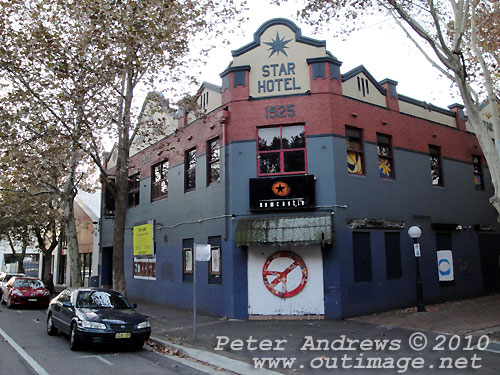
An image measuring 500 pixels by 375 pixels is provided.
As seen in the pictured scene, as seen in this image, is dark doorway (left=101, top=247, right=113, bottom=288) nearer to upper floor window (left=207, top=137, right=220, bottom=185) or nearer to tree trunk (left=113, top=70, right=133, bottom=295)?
tree trunk (left=113, top=70, right=133, bottom=295)

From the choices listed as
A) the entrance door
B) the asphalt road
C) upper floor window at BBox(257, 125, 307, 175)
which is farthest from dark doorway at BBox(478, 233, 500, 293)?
the asphalt road

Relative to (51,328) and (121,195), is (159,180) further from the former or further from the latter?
(51,328)

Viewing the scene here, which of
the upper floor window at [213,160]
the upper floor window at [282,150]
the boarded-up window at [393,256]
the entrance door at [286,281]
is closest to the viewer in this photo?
the entrance door at [286,281]

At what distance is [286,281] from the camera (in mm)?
13594

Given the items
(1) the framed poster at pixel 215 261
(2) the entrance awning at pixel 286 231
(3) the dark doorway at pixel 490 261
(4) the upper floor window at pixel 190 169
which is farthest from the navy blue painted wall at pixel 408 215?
(4) the upper floor window at pixel 190 169

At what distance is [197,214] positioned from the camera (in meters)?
16.5

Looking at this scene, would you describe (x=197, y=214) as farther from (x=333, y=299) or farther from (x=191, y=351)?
(x=191, y=351)

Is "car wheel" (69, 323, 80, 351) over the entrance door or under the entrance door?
under

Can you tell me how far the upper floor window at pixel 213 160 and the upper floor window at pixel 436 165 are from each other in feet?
30.3

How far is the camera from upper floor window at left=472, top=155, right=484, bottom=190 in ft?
65.3

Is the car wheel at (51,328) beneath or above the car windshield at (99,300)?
beneath

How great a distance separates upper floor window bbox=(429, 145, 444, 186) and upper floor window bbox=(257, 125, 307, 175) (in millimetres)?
6900

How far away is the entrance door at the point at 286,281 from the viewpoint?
1341cm

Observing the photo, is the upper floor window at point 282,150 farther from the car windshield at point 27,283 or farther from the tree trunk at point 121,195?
the car windshield at point 27,283
